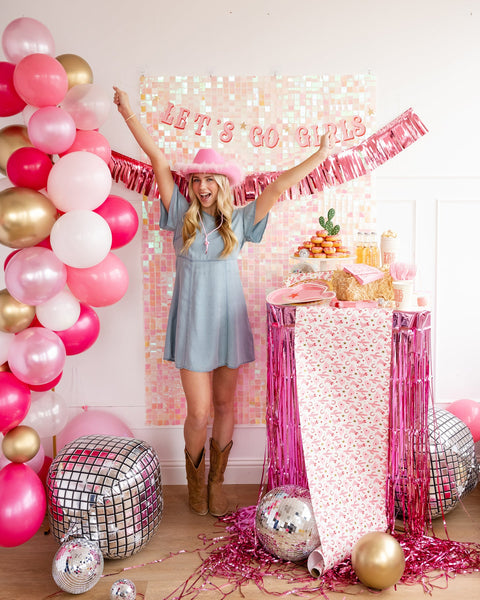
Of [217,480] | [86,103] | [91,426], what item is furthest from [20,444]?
[86,103]

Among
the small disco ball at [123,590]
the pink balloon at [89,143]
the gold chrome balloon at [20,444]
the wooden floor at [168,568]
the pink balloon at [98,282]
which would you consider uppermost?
the pink balloon at [89,143]

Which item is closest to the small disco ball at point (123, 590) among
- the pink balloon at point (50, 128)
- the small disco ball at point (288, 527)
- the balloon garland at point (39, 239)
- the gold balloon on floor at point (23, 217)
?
the balloon garland at point (39, 239)

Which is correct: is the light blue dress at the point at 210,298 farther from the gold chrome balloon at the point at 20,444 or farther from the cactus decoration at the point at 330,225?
the gold chrome balloon at the point at 20,444

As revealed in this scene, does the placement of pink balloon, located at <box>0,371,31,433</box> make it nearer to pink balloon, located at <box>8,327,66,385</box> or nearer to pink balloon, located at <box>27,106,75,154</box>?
pink balloon, located at <box>8,327,66,385</box>

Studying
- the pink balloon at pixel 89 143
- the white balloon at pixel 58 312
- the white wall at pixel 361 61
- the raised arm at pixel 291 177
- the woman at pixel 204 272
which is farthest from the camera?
the white wall at pixel 361 61

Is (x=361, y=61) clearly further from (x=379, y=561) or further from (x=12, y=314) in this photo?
(x=379, y=561)

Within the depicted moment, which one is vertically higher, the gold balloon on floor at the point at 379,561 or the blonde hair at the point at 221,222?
the blonde hair at the point at 221,222

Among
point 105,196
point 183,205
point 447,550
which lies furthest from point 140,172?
point 447,550

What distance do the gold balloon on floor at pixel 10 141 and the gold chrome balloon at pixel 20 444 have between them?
1.09 m

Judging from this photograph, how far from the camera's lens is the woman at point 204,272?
258 centimetres

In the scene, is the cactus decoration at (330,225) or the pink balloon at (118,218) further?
the cactus decoration at (330,225)

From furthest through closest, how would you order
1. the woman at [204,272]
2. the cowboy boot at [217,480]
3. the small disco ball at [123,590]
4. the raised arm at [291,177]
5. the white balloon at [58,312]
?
the cowboy boot at [217,480], the woman at [204,272], the raised arm at [291,177], the white balloon at [58,312], the small disco ball at [123,590]

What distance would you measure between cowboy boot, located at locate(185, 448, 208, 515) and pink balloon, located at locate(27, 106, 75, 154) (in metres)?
1.56

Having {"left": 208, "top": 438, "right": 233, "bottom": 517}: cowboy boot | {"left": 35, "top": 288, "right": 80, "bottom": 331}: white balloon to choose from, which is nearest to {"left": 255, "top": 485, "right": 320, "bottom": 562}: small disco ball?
{"left": 208, "top": 438, "right": 233, "bottom": 517}: cowboy boot
